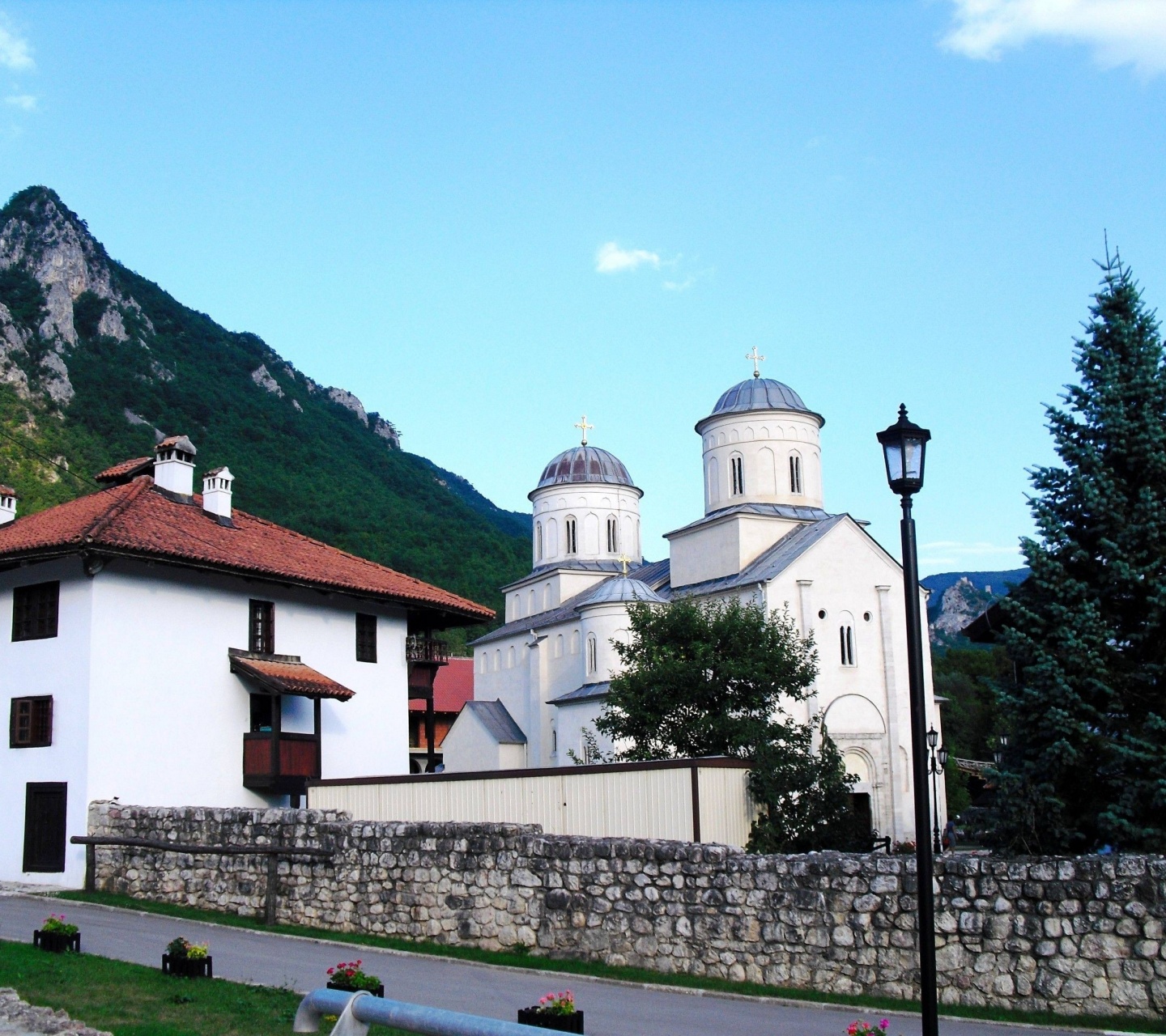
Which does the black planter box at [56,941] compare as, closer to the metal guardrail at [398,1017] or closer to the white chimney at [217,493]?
the metal guardrail at [398,1017]

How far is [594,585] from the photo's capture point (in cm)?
5353

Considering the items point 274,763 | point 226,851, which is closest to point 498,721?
point 274,763

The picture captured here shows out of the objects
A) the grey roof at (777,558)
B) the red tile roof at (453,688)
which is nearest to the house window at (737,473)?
the grey roof at (777,558)

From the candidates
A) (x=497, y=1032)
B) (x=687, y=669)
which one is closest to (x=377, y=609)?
(x=687, y=669)

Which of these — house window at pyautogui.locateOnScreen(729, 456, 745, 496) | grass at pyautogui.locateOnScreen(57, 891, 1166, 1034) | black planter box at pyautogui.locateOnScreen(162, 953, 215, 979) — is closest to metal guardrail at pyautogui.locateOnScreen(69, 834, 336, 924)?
grass at pyautogui.locateOnScreen(57, 891, 1166, 1034)

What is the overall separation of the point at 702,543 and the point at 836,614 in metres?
6.46

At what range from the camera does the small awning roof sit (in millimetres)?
21875

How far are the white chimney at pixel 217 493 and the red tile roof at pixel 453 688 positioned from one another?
145 feet

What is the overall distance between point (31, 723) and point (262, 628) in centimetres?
440

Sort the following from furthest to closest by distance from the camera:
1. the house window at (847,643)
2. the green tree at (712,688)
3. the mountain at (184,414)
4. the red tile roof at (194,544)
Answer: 1. the mountain at (184,414)
2. the house window at (847,643)
3. the green tree at (712,688)
4. the red tile roof at (194,544)

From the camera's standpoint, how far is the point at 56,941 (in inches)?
492

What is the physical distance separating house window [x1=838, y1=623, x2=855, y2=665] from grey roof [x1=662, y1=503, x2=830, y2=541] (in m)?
4.39

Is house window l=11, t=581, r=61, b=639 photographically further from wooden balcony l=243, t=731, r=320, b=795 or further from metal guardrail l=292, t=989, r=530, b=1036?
metal guardrail l=292, t=989, r=530, b=1036

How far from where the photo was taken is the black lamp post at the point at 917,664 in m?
7.74
